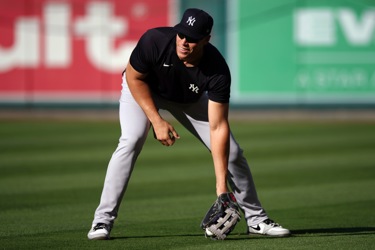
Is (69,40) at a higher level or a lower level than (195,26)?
Result: lower

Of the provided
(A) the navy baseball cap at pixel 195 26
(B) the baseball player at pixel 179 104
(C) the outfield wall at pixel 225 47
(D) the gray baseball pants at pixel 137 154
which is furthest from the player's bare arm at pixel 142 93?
(C) the outfield wall at pixel 225 47

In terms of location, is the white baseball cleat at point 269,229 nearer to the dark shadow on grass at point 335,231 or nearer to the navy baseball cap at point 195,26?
the dark shadow on grass at point 335,231

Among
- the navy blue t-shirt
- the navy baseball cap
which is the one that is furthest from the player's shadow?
the navy baseball cap

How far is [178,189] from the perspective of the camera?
32.0 ft

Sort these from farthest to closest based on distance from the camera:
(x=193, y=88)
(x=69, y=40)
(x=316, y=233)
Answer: (x=69, y=40)
(x=316, y=233)
(x=193, y=88)

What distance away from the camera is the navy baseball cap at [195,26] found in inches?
237

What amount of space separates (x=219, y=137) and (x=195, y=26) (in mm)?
836

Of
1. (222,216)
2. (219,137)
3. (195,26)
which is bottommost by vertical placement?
(222,216)

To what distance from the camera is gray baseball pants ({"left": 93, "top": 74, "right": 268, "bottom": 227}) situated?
255 inches

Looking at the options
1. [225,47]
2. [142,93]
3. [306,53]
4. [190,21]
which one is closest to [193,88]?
[142,93]

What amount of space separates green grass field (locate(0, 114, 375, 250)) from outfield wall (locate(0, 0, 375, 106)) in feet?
12.8

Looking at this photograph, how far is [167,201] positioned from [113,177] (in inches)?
93.4

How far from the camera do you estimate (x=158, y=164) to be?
12.2m

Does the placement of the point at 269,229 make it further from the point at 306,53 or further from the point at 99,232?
the point at 306,53
